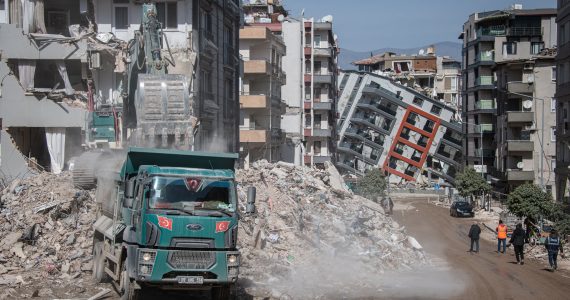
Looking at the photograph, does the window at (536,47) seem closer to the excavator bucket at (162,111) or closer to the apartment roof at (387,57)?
the apartment roof at (387,57)

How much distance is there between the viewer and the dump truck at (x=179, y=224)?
14664 millimetres

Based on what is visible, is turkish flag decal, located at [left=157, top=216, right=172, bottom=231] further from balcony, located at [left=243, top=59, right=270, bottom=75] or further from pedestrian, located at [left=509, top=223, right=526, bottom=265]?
balcony, located at [left=243, top=59, right=270, bottom=75]

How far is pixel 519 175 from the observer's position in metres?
65.1

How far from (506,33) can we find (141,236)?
6834 cm

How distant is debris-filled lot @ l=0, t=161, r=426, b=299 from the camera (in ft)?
62.3

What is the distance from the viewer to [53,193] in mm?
24359

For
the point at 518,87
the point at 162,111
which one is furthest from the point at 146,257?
the point at 518,87

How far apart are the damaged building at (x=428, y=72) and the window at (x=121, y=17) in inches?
2916

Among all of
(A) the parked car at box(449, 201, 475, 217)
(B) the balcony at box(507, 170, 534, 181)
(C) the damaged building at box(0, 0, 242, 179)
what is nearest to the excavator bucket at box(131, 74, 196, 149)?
(C) the damaged building at box(0, 0, 242, 179)

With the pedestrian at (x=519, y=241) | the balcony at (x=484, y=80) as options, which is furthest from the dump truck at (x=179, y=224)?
the balcony at (x=484, y=80)

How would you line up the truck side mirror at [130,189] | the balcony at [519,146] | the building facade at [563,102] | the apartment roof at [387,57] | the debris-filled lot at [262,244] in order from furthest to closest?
the apartment roof at [387,57], the balcony at [519,146], the building facade at [563,102], the debris-filled lot at [262,244], the truck side mirror at [130,189]

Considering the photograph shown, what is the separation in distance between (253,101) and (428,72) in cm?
6357

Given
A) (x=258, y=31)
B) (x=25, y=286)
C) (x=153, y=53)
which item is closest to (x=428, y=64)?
(x=258, y=31)

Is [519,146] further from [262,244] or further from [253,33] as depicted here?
[262,244]
